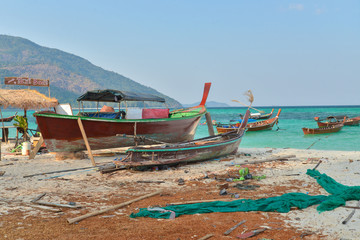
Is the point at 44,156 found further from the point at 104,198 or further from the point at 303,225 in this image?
the point at 303,225

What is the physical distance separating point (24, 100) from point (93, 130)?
517 cm

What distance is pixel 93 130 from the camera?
38.2 ft

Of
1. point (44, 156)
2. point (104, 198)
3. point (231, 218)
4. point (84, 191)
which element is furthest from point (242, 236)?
point (44, 156)

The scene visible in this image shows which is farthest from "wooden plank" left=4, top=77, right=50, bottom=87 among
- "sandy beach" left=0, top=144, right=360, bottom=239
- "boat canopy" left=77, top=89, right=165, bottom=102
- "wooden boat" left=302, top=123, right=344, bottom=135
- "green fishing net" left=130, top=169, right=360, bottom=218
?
"wooden boat" left=302, top=123, right=344, bottom=135

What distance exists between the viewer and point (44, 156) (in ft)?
42.1

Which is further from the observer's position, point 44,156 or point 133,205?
point 44,156

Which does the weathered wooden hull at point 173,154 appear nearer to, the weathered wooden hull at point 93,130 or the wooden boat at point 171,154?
the wooden boat at point 171,154

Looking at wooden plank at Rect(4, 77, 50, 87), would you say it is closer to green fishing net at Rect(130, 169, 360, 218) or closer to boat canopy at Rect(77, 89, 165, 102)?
boat canopy at Rect(77, 89, 165, 102)

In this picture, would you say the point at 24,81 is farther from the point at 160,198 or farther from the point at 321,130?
the point at 321,130

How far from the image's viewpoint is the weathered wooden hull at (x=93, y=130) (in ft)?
36.5

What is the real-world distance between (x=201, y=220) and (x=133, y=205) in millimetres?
1582

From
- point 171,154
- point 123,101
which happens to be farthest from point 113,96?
point 171,154

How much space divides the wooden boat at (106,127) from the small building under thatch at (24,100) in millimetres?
2439

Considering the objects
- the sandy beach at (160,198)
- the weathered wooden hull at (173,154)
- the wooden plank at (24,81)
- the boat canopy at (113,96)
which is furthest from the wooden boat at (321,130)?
the wooden plank at (24,81)
